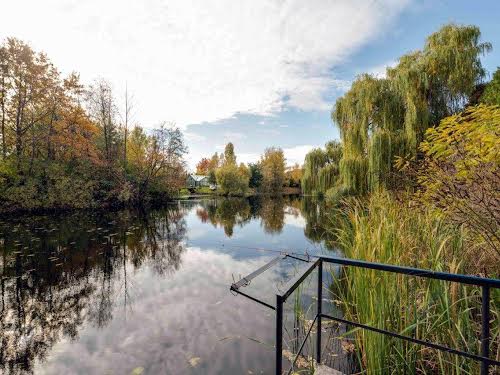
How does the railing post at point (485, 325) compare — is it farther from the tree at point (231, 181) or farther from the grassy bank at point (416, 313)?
the tree at point (231, 181)

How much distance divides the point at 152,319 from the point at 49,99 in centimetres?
1995

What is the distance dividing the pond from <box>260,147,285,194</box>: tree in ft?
126

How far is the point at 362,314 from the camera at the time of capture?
106 inches

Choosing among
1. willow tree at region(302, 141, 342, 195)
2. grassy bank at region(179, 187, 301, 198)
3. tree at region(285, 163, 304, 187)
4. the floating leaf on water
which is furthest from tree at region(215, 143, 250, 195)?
the floating leaf on water

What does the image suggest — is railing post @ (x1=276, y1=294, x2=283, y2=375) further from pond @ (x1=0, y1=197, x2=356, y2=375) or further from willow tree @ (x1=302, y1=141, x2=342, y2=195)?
willow tree @ (x1=302, y1=141, x2=342, y2=195)

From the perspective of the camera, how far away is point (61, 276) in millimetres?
5855

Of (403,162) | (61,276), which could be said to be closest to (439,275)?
(403,162)

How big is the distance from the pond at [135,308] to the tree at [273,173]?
126ft

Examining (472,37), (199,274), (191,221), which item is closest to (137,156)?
(191,221)

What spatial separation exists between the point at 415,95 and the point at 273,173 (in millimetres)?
37983

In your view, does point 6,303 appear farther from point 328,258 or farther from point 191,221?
point 191,221

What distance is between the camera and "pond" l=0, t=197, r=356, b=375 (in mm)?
3295

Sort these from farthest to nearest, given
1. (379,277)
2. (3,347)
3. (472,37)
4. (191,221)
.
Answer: (191,221) < (472,37) < (3,347) < (379,277)

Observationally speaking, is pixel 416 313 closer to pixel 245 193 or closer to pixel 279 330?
pixel 279 330
